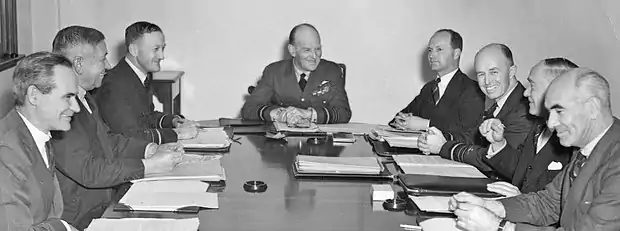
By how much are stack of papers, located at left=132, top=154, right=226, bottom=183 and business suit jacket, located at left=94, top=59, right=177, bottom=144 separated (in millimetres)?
483

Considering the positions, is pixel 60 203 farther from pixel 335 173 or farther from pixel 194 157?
pixel 335 173

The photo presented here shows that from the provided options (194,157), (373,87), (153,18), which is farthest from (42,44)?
(194,157)

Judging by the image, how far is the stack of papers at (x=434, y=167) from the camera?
3.13m

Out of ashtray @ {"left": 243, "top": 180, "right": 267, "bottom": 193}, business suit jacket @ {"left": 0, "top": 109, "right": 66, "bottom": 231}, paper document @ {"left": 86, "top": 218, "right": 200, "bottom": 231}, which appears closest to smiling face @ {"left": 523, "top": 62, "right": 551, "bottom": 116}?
ashtray @ {"left": 243, "top": 180, "right": 267, "bottom": 193}

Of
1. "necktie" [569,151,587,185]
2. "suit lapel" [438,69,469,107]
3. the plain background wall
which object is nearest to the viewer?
"necktie" [569,151,587,185]

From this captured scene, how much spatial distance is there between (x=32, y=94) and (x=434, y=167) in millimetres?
1550

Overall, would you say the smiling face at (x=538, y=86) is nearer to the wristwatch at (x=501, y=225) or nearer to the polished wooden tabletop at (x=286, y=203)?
the polished wooden tabletop at (x=286, y=203)

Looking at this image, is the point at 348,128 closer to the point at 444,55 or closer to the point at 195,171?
the point at 444,55

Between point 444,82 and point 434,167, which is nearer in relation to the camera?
point 434,167

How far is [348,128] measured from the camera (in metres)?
4.10

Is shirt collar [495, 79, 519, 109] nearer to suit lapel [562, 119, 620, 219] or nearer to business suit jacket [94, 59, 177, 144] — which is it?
suit lapel [562, 119, 620, 219]

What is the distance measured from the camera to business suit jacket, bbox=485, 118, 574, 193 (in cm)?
292

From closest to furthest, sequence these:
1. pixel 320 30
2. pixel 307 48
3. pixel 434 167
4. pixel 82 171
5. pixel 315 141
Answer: pixel 82 171 < pixel 434 167 < pixel 315 141 < pixel 307 48 < pixel 320 30

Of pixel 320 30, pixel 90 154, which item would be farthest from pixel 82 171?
pixel 320 30
